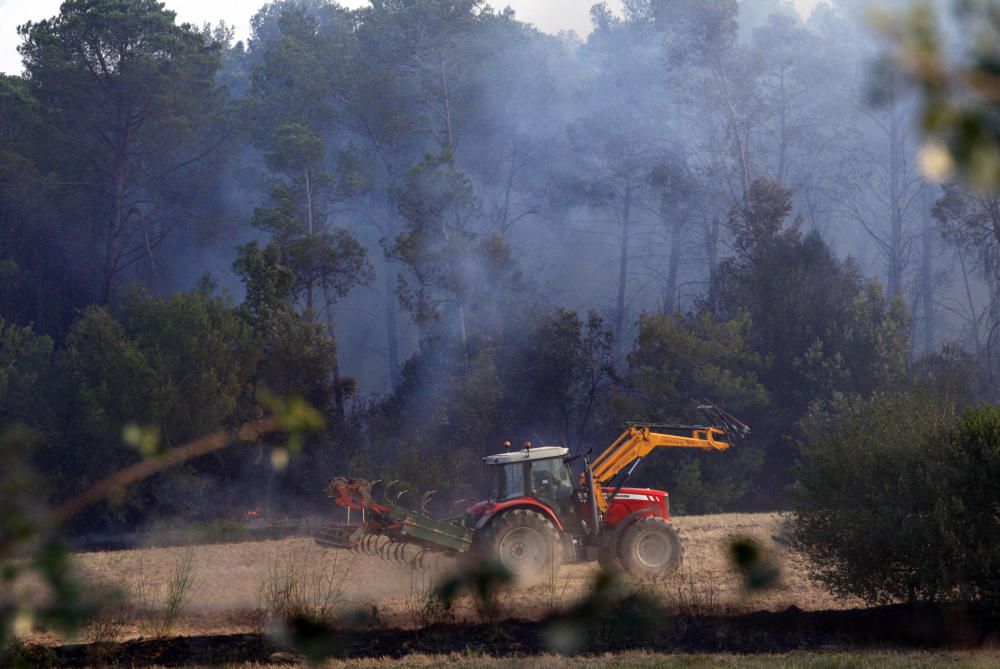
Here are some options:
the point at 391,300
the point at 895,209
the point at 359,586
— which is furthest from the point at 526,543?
the point at 391,300

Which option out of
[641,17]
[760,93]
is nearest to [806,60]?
[760,93]

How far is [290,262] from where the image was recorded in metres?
39.2

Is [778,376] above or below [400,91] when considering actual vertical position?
below

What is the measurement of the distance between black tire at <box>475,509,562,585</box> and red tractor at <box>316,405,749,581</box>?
0.04 ft

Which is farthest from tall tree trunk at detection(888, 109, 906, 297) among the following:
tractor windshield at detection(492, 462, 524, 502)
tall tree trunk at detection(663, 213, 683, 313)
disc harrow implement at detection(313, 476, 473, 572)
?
disc harrow implement at detection(313, 476, 473, 572)

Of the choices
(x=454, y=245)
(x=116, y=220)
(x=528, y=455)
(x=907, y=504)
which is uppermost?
(x=116, y=220)

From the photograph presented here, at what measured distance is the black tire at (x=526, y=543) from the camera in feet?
43.8

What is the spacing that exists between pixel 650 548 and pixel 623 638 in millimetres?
3718

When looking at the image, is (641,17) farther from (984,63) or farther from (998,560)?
(984,63)

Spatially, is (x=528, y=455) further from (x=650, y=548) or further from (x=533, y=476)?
(x=650, y=548)

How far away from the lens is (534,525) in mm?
13500

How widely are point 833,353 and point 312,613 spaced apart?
2661cm

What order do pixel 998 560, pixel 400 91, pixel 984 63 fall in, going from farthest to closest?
pixel 400 91 → pixel 998 560 → pixel 984 63

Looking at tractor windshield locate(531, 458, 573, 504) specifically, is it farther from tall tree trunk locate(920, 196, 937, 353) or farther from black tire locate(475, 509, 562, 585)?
tall tree trunk locate(920, 196, 937, 353)
